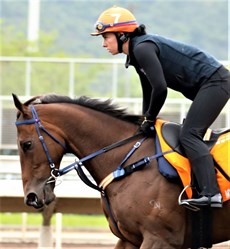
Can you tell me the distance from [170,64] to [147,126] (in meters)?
0.60

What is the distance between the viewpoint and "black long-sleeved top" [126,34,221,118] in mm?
7234

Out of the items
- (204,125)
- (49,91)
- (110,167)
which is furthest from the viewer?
(49,91)

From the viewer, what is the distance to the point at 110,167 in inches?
296

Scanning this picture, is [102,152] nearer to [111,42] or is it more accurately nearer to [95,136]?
[95,136]

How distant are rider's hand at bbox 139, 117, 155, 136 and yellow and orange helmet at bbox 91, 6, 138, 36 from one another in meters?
0.82

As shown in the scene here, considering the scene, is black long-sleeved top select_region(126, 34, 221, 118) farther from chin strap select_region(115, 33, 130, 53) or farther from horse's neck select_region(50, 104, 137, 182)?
horse's neck select_region(50, 104, 137, 182)

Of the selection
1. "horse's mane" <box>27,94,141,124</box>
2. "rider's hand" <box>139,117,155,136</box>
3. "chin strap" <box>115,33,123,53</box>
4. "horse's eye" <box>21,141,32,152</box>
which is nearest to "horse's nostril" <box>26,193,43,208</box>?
"horse's eye" <box>21,141,32,152</box>

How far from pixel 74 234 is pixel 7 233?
1107 mm

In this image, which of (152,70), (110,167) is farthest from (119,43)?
(110,167)

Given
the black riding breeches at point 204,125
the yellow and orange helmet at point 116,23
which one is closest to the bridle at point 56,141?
Answer: the black riding breeches at point 204,125

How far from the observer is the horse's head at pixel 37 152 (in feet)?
24.4

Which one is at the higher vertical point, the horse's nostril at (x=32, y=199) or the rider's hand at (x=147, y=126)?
the rider's hand at (x=147, y=126)

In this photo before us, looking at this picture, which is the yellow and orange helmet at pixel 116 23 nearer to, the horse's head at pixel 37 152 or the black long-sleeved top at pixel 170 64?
the black long-sleeved top at pixel 170 64

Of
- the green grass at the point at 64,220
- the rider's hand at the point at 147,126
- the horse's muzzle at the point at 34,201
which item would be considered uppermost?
the rider's hand at the point at 147,126
